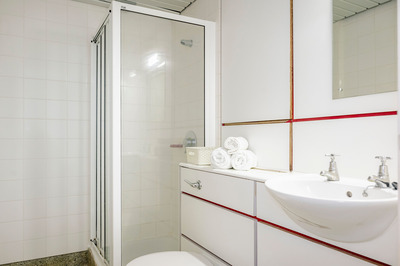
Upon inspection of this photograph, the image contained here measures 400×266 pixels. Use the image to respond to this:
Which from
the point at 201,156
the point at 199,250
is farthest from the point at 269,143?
the point at 199,250

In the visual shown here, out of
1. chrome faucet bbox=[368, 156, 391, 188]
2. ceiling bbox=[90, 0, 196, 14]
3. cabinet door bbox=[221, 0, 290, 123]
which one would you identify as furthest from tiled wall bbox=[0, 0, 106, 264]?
chrome faucet bbox=[368, 156, 391, 188]

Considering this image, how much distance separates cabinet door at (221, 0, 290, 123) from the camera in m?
1.53

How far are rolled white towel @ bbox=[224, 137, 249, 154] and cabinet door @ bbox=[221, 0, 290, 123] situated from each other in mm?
158

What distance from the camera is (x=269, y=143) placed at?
1605mm

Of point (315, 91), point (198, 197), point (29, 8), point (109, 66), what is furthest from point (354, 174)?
point (29, 8)

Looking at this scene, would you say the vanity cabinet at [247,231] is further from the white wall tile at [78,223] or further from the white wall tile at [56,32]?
the white wall tile at [56,32]

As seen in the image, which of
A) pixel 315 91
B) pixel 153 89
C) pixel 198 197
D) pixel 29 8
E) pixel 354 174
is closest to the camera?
pixel 354 174

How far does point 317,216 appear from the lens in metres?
0.77

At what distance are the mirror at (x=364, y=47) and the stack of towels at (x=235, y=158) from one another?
0.55m

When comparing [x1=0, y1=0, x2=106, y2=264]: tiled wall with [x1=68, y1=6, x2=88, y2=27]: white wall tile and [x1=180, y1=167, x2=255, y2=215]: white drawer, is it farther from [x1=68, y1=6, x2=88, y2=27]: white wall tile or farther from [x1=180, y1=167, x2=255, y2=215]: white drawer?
[x1=180, y1=167, x2=255, y2=215]: white drawer

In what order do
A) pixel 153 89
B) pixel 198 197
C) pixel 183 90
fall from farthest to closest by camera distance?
pixel 183 90 → pixel 153 89 → pixel 198 197

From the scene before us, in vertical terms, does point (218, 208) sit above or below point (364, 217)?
below

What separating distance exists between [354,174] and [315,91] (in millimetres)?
427

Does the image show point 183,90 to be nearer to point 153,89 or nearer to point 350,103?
point 153,89
